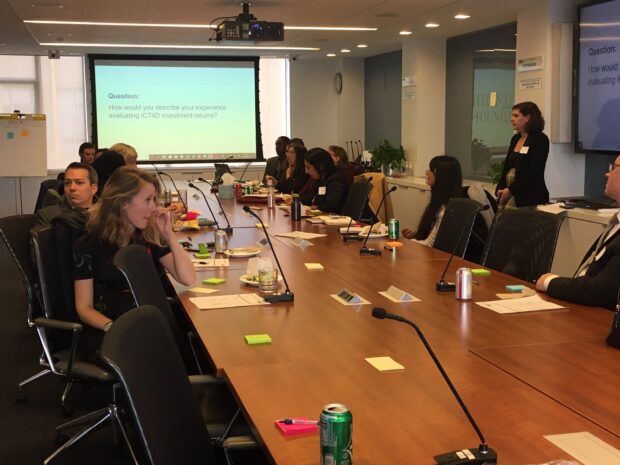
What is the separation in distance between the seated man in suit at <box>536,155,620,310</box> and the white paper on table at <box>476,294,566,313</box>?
93mm

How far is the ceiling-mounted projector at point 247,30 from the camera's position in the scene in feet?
22.5

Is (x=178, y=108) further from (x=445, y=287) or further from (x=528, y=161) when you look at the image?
(x=445, y=287)

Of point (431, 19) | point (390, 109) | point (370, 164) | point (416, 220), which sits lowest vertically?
point (416, 220)

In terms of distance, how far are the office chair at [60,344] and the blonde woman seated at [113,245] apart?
105 mm

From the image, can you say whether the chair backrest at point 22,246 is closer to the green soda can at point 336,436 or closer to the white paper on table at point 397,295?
the white paper on table at point 397,295

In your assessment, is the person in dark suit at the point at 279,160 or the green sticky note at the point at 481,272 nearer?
the green sticky note at the point at 481,272

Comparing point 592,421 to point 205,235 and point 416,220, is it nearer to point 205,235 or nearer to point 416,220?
point 205,235

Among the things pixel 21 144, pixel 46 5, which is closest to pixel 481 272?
pixel 46 5

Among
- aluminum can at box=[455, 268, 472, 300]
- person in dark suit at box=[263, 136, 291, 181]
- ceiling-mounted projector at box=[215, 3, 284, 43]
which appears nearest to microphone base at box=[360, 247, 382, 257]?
aluminum can at box=[455, 268, 472, 300]

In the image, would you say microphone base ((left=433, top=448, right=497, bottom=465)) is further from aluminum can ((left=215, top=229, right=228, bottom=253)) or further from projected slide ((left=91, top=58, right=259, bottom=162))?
projected slide ((left=91, top=58, right=259, bottom=162))

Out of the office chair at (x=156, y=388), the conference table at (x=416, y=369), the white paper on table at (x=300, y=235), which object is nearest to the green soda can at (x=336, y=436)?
the conference table at (x=416, y=369)

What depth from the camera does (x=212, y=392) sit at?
2.83m

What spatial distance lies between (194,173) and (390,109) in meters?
3.20

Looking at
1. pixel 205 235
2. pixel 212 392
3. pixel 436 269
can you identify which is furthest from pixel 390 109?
pixel 212 392
